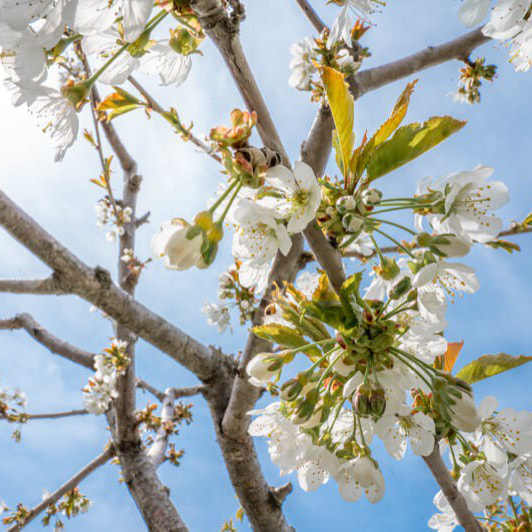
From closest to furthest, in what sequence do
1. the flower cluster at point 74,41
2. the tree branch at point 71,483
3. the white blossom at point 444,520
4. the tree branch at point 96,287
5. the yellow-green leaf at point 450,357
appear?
the flower cluster at point 74,41, the yellow-green leaf at point 450,357, the white blossom at point 444,520, the tree branch at point 96,287, the tree branch at point 71,483

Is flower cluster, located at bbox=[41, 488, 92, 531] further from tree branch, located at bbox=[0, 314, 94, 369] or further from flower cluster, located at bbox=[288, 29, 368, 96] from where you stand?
flower cluster, located at bbox=[288, 29, 368, 96]

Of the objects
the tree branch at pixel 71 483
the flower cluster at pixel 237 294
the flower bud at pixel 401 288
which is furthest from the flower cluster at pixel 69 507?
the flower bud at pixel 401 288

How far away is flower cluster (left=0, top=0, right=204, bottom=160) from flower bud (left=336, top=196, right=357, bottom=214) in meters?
0.40

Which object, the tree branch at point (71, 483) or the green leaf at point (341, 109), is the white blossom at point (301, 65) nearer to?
the green leaf at point (341, 109)

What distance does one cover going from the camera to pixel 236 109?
65 cm

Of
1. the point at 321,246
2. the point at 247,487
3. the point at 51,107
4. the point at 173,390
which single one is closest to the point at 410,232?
the point at 321,246

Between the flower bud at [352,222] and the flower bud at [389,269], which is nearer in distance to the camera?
the flower bud at [352,222]

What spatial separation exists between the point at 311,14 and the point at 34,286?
159 cm

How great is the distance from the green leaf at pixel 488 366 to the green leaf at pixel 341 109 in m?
0.51

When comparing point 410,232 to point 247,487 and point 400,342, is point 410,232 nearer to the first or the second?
point 400,342

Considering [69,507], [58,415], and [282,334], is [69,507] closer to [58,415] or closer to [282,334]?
[58,415]

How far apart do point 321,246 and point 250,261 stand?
0.14 meters

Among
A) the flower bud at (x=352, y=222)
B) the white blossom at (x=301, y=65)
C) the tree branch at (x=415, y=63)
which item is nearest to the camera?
the flower bud at (x=352, y=222)

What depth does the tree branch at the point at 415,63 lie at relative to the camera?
1.74 metres
